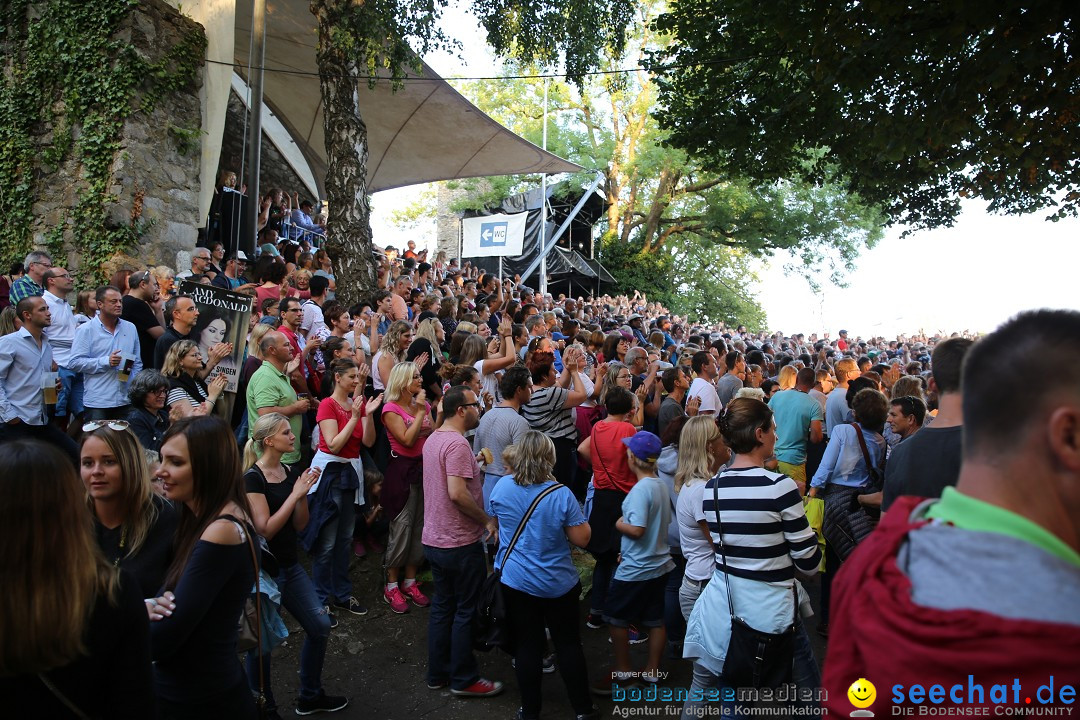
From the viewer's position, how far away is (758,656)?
329 centimetres

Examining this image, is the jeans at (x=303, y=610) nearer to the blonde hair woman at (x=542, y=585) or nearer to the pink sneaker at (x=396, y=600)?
the blonde hair woman at (x=542, y=585)

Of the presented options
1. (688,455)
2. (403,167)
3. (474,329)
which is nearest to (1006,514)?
(688,455)

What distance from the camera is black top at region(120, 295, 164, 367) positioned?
706 centimetres

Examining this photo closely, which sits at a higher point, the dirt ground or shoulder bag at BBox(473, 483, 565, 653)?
shoulder bag at BBox(473, 483, 565, 653)

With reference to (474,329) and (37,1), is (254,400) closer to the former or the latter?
(474,329)

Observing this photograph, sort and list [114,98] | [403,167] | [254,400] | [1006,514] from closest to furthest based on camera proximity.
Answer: [1006,514]
[254,400]
[114,98]
[403,167]

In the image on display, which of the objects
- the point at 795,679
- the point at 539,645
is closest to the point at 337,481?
the point at 539,645

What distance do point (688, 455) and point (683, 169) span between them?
25.4m

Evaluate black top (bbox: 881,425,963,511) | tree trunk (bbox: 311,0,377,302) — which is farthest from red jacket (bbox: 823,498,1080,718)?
tree trunk (bbox: 311,0,377,302)

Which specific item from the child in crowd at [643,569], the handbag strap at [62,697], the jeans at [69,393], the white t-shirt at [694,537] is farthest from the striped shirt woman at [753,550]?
the jeans at [69,393]

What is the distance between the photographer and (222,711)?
2.71 metres

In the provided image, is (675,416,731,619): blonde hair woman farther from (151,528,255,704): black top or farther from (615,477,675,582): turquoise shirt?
(151,528,255,704): black top

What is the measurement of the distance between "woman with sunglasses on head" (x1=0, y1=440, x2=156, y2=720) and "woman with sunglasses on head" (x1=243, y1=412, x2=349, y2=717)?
191 cm

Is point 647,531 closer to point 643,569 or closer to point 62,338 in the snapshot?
point 643,569
